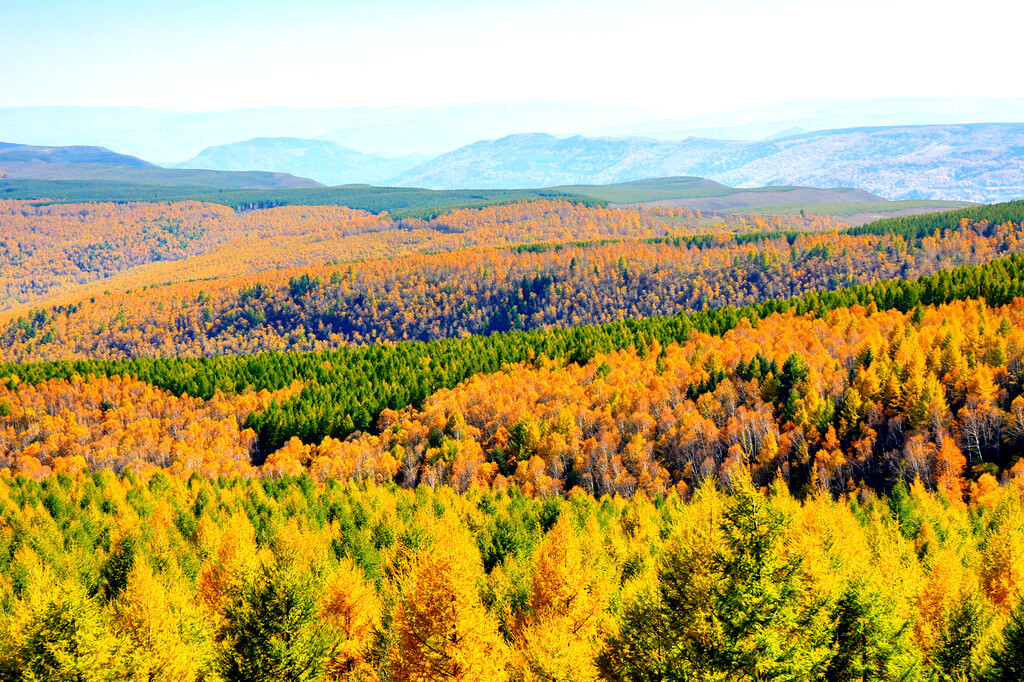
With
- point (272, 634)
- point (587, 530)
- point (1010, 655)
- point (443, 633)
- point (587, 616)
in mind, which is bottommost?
point (587, 530)

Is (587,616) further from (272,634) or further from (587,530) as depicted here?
(587,530)

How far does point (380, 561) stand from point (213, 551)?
668 inches

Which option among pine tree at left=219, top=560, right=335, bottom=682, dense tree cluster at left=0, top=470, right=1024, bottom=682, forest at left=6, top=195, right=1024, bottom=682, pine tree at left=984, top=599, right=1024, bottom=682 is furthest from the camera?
pine tree at left=219, top=560, right=335, bottom=682

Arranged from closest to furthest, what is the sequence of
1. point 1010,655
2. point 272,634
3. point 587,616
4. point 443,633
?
point 443,633 < point 1010,655 < point 272,634 < point 587,616

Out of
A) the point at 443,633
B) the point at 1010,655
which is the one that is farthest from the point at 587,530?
the point at 1010,655

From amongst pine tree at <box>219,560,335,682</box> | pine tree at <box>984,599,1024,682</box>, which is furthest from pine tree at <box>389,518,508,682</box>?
pine tree at <box>984,599,1024,682</box>

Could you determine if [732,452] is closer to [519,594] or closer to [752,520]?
[519,594]

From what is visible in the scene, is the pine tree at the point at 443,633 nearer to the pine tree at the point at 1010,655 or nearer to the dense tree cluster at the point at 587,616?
the dense tree cluster at the point at 587,616

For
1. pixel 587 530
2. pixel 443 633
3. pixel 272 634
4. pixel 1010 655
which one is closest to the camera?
pixel 443 633

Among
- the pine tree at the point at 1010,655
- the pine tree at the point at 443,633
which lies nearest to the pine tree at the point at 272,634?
the pine tree at the point at 443,633

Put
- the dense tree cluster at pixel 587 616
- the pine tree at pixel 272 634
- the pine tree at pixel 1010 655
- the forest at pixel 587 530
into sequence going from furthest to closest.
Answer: the pine tree at pixel 272 634, the pine tree at pixel 1010 655, the forest at pixel 587 530, the dense tree cluster at pixel 587 616

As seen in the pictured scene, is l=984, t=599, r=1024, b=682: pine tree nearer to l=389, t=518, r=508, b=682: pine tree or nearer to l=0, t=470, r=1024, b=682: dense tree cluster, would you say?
l=0, t=470, r=1024, b=682: dense tree cluster

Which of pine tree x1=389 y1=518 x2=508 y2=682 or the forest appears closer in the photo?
the forest

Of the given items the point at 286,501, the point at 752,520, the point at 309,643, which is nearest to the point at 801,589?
the point at 752,520
